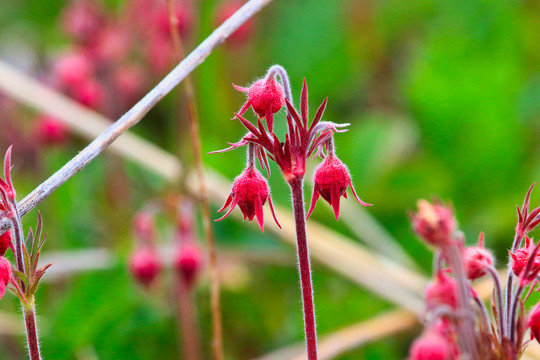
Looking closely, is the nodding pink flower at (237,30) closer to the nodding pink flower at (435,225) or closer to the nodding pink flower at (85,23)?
the nodding pink flower at (85,23)

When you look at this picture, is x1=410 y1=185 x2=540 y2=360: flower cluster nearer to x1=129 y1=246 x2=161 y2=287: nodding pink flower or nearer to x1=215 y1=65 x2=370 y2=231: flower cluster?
x1=215 y1=65 x2=370 y2=231: flower cluster

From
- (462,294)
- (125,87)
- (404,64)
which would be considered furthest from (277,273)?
(462,294)

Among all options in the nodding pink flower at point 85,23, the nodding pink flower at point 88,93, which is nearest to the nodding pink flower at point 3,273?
the nodding pink flower at point 88,93

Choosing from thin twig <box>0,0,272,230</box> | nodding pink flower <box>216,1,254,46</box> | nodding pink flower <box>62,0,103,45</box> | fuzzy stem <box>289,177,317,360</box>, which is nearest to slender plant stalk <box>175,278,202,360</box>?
thin twig <box>0,0,272,230</box>

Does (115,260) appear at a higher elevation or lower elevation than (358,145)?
lower

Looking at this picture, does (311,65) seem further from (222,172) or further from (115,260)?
(115,260)

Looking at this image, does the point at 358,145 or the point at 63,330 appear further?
the point at 358,145

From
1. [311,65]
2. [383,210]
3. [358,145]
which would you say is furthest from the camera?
[311,65]
